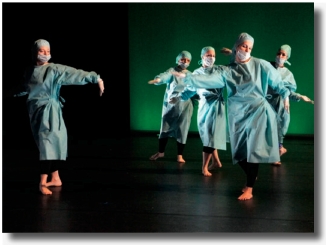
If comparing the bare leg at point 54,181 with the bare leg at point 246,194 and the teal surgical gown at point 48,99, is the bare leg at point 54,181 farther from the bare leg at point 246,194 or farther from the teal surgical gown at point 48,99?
the bare leg at point 246,194

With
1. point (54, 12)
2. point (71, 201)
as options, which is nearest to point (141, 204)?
point (71, 201)

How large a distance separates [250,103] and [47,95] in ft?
5.00

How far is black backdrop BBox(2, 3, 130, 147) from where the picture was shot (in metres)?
6.93

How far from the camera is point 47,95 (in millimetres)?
3996

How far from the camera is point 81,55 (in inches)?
Answer: 313

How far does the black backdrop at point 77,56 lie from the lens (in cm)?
693

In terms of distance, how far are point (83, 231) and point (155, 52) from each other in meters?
6.05

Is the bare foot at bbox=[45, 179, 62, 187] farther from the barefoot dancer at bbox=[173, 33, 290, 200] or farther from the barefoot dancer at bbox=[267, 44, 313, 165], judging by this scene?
the barefoot dancer at bbox=[267, 44, 313, 165]

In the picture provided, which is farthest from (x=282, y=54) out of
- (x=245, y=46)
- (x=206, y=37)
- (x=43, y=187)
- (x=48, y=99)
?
(x=206, y=37)

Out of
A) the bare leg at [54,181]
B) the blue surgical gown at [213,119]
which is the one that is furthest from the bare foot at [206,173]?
the bare leg at [54,181]

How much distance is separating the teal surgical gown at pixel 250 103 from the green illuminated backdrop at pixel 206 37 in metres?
4.60

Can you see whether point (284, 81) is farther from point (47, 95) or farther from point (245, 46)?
point (47, 95)

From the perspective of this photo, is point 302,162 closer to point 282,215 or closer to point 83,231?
point 282,215

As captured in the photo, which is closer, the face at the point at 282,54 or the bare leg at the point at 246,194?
the bare leg at the point at 246,194
